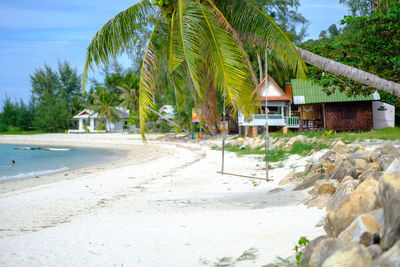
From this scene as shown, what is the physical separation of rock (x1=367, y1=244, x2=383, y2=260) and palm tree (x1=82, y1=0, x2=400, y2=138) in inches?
176

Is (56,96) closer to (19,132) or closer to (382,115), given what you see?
(19,132)

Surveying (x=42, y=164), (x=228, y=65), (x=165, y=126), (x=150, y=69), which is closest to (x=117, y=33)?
(x=150, y=69)

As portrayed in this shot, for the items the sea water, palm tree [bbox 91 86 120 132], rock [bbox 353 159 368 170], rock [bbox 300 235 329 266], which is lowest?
the sea water

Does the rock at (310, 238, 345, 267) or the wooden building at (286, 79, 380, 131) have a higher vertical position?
the wooden building at (286, 79, 380, 131)

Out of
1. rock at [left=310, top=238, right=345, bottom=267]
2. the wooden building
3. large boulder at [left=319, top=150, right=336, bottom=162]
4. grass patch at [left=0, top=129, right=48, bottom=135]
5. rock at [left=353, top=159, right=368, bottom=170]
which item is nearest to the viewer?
rock at [left=310, top=238, right=345, bottom=267]

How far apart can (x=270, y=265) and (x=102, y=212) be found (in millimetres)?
4293

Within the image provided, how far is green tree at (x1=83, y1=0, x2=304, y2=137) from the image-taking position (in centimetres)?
713

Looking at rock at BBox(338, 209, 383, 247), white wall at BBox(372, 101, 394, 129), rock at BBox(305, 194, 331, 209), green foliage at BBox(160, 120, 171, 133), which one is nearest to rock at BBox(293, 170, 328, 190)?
rock at BBox(305, 194, 331, 209)

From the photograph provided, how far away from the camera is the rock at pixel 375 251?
8.47 feet

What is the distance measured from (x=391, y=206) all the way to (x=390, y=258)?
0.40m

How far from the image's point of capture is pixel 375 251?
2.61 meters

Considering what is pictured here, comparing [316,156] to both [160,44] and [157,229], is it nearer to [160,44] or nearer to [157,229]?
[160,44]

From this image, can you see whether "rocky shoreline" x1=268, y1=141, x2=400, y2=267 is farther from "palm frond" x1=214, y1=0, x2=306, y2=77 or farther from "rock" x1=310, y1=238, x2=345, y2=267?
"palm frond" x1=214, y1=0, x2=306, y2=77

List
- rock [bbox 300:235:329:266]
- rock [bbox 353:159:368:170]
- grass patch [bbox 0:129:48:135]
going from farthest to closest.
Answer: grass patch [bbox 0:129:48:135] < rock [bbox 353:159:368:170] < rock [bbox 300:235:329:266]
